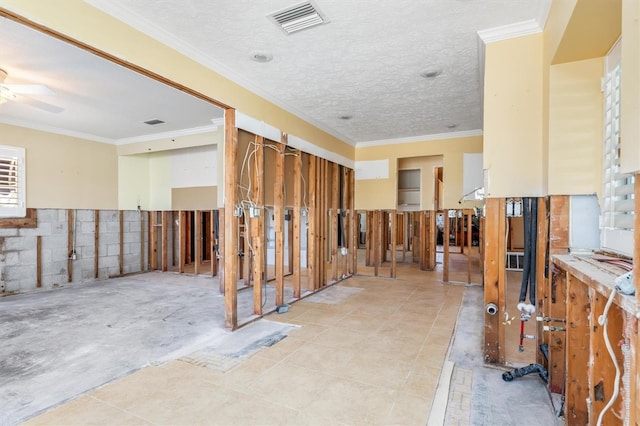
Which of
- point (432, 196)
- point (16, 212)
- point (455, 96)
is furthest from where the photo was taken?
point (432, 196)

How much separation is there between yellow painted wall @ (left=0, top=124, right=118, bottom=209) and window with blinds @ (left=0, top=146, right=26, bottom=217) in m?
0.10

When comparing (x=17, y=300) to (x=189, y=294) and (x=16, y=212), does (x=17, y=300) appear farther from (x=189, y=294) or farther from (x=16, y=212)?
(x=189, y=294)

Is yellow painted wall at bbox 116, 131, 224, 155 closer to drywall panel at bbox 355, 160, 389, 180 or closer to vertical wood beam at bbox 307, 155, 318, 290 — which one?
vertical wood beam at bbox 307, 155, 318, 290

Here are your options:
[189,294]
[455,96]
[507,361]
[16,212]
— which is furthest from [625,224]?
[16,212]

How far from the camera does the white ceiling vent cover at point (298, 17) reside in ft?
8.34

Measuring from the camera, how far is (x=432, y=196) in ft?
25.5

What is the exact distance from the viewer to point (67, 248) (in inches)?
250

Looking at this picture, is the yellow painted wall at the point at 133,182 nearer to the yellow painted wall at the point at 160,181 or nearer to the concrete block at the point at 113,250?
the yellow painted wall at the point at 160,181

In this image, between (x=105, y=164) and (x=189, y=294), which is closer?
(x=189, y=294)

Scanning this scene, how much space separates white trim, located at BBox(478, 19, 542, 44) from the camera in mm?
2719

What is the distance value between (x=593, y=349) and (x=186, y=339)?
3.42 metres

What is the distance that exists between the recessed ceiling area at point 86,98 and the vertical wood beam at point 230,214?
1018 mm

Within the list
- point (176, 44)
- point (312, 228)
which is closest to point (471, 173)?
point (312, 228)

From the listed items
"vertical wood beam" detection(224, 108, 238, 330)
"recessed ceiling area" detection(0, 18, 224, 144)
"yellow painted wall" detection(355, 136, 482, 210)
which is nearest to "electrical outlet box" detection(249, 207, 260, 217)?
"vertical wood beam" detection(224, 108, 238, 330)
